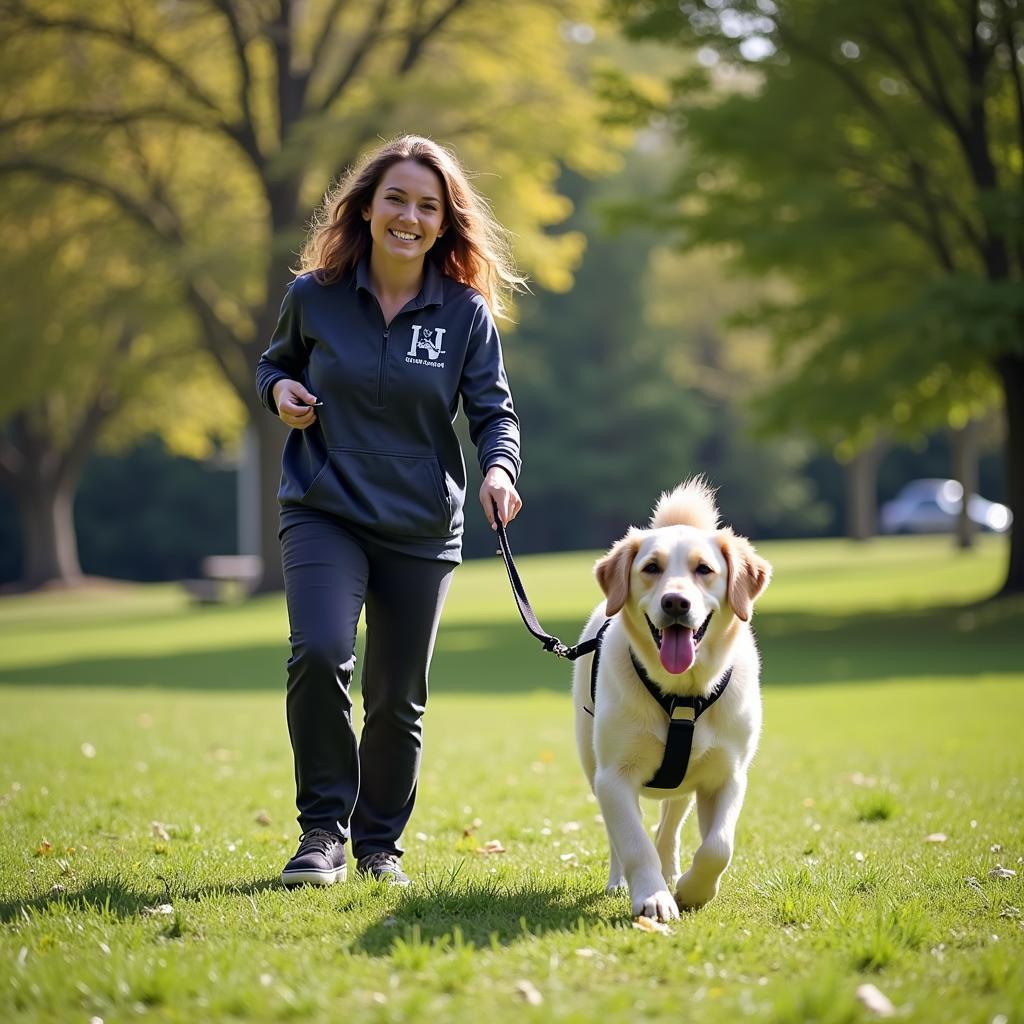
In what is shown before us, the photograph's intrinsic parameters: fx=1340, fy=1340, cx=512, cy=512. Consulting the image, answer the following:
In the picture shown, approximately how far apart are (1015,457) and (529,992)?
19.1 metres

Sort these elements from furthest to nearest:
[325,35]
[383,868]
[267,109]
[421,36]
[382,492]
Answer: [267,109], [325,35], [421,36], [383,868], [382,492]

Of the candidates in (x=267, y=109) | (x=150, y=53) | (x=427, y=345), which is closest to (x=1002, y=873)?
(x=427, y=345)

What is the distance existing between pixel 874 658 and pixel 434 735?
815cm

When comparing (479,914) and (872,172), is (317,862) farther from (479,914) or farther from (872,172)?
(872,172)

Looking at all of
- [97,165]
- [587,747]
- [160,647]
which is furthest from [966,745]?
[97,165]

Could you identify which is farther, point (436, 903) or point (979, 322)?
point (979, 322)

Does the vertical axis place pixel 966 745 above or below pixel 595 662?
below

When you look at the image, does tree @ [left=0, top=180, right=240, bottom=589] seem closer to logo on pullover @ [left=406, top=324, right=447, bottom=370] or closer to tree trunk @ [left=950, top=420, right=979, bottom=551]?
tree trunk @ [left=950, top=420, right=979, bottom=551]

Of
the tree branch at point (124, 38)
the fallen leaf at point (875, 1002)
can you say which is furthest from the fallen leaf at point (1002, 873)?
the tree branch at point (124, 38)

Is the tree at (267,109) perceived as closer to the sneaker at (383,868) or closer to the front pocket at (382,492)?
the front pocket at (382,492)

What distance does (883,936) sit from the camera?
12.8 feet

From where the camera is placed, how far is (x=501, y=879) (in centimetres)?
500

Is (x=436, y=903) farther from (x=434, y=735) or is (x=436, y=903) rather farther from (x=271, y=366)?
(x=434, y=735)

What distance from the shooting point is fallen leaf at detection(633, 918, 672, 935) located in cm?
409
